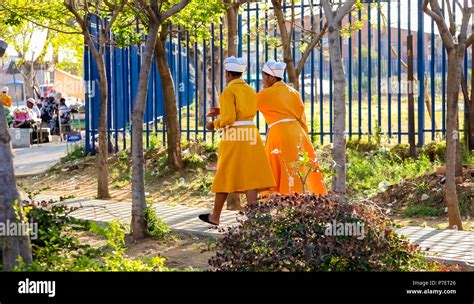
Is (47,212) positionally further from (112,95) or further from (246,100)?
(112,95)

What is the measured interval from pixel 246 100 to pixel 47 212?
133 inches

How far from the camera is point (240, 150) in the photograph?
1032 centimetres

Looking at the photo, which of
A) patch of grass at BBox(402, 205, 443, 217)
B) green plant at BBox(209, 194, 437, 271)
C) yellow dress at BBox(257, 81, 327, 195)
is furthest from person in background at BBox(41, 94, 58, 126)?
green plant at BBox(209, 194, 437, 271)

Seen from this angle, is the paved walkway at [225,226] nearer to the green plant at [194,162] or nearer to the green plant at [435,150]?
the green plant at [194,162]

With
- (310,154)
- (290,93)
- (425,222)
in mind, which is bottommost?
(425,222)

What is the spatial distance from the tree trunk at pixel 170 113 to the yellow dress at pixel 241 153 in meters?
4.99

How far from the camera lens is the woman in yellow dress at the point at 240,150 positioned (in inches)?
404

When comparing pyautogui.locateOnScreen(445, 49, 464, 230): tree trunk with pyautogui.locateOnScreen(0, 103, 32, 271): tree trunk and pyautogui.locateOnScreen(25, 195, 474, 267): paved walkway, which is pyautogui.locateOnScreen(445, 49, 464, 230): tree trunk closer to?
pyautogui.locateOnScreen(25, 195, 474, 267): paved walkway

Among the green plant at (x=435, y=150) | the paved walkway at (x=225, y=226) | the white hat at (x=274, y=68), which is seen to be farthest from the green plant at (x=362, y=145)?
the white hat at (x=274, y=68)

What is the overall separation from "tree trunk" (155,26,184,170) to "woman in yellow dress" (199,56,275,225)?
493cm

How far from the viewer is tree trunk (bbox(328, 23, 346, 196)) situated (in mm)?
9156

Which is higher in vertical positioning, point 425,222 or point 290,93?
point 290,93
